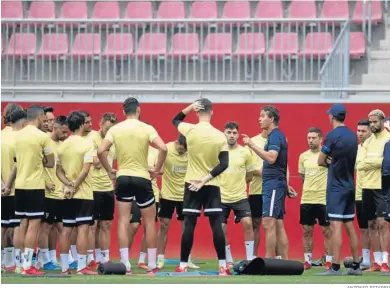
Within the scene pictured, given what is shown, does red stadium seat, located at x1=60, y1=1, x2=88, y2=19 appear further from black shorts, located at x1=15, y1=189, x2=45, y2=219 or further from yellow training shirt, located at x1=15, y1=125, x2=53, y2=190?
black shorts, located at x1=15, y1=189, x2=45, y2=219

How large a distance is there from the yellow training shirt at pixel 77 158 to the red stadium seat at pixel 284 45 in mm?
6824

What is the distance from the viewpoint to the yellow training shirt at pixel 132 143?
14.9 meters

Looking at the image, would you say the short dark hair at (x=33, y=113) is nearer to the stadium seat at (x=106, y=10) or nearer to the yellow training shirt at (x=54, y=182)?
the yellow training shirt at (x=54, y=182)

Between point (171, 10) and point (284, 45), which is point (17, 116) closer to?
point (284, 45)

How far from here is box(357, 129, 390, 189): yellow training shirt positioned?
55.2 feet

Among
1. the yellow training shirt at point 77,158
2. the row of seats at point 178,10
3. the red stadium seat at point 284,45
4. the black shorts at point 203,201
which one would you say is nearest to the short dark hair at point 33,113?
the yellow training shirt at point 77,158

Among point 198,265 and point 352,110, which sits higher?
point 352,110

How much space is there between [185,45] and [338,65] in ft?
9.60

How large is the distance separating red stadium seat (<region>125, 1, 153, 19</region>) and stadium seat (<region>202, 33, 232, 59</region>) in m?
2.08

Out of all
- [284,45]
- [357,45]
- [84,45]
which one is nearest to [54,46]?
[84,45]

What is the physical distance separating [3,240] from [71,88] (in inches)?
170
